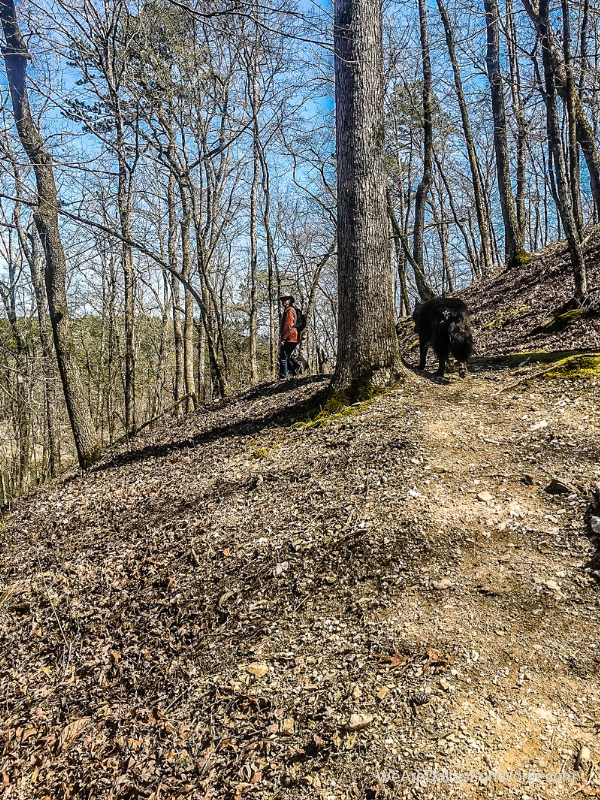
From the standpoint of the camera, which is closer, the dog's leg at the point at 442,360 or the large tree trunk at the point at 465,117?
the dog's leg at the point at 442,360

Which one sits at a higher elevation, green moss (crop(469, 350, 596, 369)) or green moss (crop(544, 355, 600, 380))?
green moss (crop(469, 350, 596, 369))

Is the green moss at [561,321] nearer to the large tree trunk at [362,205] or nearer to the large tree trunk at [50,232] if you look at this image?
the large tree trunk at [362,205]

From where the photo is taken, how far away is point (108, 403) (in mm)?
17547

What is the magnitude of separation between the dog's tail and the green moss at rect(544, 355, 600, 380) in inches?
38.9

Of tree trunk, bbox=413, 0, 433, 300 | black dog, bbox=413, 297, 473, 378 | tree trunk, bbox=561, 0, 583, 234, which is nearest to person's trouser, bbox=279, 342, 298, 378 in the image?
black dog, bbox=413, 297, 473, 378

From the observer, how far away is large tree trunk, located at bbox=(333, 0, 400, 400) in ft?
16.3

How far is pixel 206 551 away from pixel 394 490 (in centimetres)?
155

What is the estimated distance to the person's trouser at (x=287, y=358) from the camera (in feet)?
32.7

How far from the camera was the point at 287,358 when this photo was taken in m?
10.1

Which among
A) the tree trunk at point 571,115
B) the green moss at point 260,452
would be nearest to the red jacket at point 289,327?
the green moss at point 260,452

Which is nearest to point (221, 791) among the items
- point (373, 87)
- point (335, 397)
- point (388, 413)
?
point (388, 413)

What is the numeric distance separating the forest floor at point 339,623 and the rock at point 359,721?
10 millimetres

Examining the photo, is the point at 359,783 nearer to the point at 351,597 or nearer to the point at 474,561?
the point at 351,597

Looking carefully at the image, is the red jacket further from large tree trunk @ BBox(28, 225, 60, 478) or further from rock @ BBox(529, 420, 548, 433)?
rock @ BBox(529, 420, 548, 433)
